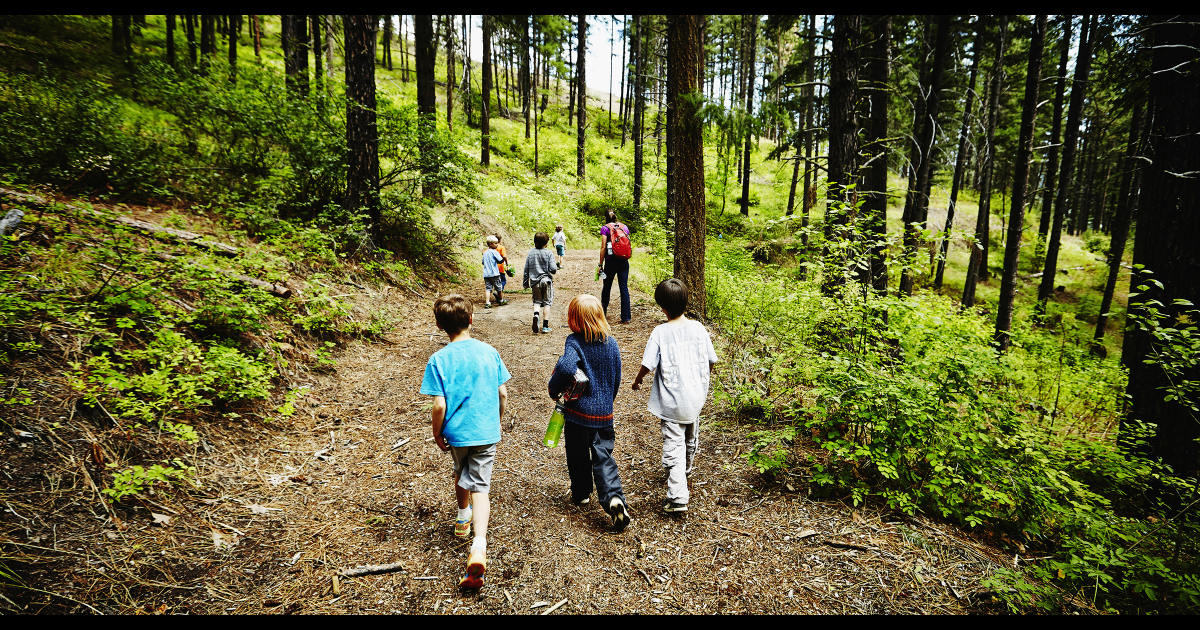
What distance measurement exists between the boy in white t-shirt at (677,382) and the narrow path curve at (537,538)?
0.40 meters

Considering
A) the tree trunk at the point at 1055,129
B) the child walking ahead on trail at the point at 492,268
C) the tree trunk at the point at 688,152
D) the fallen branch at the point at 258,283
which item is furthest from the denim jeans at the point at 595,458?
the tree trunk at the point at 1055,129

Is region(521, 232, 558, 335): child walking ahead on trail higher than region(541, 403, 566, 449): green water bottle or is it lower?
higher

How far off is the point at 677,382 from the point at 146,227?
294 inches

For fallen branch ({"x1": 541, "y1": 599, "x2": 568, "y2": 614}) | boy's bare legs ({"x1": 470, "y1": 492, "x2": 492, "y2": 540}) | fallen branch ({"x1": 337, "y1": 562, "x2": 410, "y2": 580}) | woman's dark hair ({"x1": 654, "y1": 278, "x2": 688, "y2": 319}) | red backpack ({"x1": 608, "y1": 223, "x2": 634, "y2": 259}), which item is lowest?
fallen branch ({"x1": 541, "y1": 599, "x2": 568, "y2": 614})

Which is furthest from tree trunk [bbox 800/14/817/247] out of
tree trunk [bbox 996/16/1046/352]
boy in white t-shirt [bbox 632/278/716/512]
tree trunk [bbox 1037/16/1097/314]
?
tree trunk [bbox 1037/16/1097/314]

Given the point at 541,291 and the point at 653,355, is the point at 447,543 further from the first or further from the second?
the point at 541,291

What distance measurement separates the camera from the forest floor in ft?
9.42

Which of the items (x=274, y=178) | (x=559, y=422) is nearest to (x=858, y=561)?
(x=559, y=422)

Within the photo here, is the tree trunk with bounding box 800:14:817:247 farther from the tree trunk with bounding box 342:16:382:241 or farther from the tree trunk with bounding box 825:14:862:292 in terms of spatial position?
the tree trunk with bounding box 342:16:382:241

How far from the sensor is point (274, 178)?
8773mm

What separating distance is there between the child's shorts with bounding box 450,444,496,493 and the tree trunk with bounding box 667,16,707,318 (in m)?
5.31

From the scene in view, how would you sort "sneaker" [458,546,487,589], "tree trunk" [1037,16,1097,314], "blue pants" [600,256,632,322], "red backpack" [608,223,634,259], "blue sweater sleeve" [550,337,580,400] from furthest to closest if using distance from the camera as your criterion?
1. "tree trunk" [1037,16,1097,314]
2. "blue pants" [600,256,632,322]
3. "red backpack" [608,223,634,259]
4. "blue sweater sleeve" [550,337,580,400]
5. "sneaker" [458,546,487,589]

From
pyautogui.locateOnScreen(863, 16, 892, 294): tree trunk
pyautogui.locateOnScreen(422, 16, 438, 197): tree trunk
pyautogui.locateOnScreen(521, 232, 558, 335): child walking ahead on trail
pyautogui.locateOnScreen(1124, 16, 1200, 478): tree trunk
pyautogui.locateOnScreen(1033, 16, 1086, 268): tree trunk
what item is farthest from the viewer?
pyautogui.locateOnScreen(1033, 16, 1086, 268): tree trunk

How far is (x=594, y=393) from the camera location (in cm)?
375
